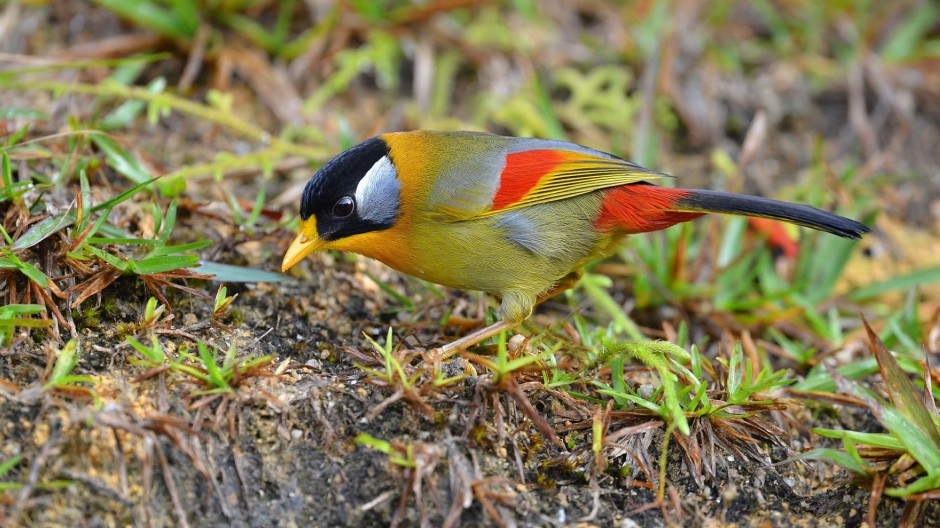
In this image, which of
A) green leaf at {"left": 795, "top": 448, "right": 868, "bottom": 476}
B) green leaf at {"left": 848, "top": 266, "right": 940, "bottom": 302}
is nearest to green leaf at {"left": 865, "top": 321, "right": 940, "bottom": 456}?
green leaf at {"left": 795, "top": 448, "right": 868, "bottom": 476}

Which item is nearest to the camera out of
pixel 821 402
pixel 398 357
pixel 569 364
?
pixel 398 357

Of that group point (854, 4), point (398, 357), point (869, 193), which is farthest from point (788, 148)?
point (398, 357)

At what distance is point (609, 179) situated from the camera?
3.80 metres

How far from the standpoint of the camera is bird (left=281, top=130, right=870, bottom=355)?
12.0 ft

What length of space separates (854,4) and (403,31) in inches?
138

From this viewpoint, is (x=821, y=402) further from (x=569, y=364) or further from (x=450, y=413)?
(x=450, y=413)

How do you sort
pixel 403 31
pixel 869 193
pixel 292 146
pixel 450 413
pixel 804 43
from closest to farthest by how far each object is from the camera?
1. pixel 450 413
2. pixel 292 146
3. pixel 869 193
4. pixel 403 31
5. pixel 804 43

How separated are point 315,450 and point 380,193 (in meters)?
1.24

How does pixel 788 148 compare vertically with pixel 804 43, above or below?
below

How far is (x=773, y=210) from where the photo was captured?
3455 millimetres

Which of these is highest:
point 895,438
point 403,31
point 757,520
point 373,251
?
point 403,31

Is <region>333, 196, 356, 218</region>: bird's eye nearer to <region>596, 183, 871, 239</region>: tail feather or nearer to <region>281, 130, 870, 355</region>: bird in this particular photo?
<region>281, 130, 870, 355</region>: bird

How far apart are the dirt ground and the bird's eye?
49 centimetres

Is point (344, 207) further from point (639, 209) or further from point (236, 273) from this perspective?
point (639, 209)
